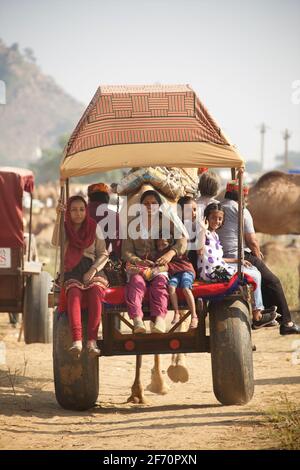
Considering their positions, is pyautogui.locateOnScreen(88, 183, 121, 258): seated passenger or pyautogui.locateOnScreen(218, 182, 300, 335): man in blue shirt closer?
pyautogui.locateOnScreen(88, 183, 121, 258): seated passenger

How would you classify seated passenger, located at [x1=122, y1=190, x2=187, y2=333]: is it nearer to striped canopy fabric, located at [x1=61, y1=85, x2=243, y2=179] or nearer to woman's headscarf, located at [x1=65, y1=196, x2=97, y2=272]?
woman's headscarf, located at [x1=65, y1=196, x2=97, y2=272]

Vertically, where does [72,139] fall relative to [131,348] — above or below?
above

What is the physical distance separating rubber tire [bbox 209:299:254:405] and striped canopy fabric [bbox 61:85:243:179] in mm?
1257

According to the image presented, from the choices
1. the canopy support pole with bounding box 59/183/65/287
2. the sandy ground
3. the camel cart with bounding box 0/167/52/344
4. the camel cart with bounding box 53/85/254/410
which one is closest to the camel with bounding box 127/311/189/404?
the sandy ground

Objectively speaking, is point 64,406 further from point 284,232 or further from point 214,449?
point 284,232

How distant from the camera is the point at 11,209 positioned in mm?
12766

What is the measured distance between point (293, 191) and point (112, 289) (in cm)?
1077

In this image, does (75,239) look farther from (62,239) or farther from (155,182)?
(155,182)

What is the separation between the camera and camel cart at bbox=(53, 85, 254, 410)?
28.0 ft

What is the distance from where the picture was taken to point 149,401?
380 inches

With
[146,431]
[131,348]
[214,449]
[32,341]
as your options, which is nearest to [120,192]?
[131,348]

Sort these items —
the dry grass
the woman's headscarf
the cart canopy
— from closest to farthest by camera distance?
the dry grass < the woman's headscarf < the cart canopy

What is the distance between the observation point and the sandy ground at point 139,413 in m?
7.41

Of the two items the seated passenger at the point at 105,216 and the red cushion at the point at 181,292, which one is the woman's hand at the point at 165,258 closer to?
the red cushion at the point at 181,292
